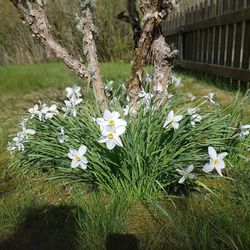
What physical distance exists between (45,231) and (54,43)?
4.36ft

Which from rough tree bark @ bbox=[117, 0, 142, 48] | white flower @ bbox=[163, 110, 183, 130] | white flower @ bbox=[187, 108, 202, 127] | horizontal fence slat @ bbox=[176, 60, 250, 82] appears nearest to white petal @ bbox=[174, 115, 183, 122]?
white flower @ bbox=[163, 110, 183, 130]

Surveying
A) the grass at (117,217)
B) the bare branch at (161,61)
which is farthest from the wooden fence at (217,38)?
the grass at (117,217)

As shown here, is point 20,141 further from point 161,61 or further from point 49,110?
point 161,61

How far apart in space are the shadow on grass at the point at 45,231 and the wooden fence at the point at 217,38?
406 centimetres

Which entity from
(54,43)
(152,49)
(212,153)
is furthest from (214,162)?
(54,43)

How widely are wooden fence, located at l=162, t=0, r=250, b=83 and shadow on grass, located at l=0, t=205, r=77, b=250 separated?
4.06 metres

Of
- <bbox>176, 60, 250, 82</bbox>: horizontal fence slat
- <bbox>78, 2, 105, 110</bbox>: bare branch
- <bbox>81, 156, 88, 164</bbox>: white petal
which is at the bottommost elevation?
<bbox>176, 60, 250, 82</bbox>: horizontal fence slat

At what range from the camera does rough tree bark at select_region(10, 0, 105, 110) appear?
277 centimetres

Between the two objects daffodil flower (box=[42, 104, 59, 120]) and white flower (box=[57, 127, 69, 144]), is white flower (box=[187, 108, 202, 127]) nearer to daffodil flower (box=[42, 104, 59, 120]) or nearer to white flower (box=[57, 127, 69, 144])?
white flower (box=[57, 127, 69, 144])

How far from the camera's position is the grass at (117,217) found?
1783 millimetres

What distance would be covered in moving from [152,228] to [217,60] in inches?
219

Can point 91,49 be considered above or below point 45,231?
above

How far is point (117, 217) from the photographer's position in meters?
1.93

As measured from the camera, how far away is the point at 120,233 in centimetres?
A: 191
